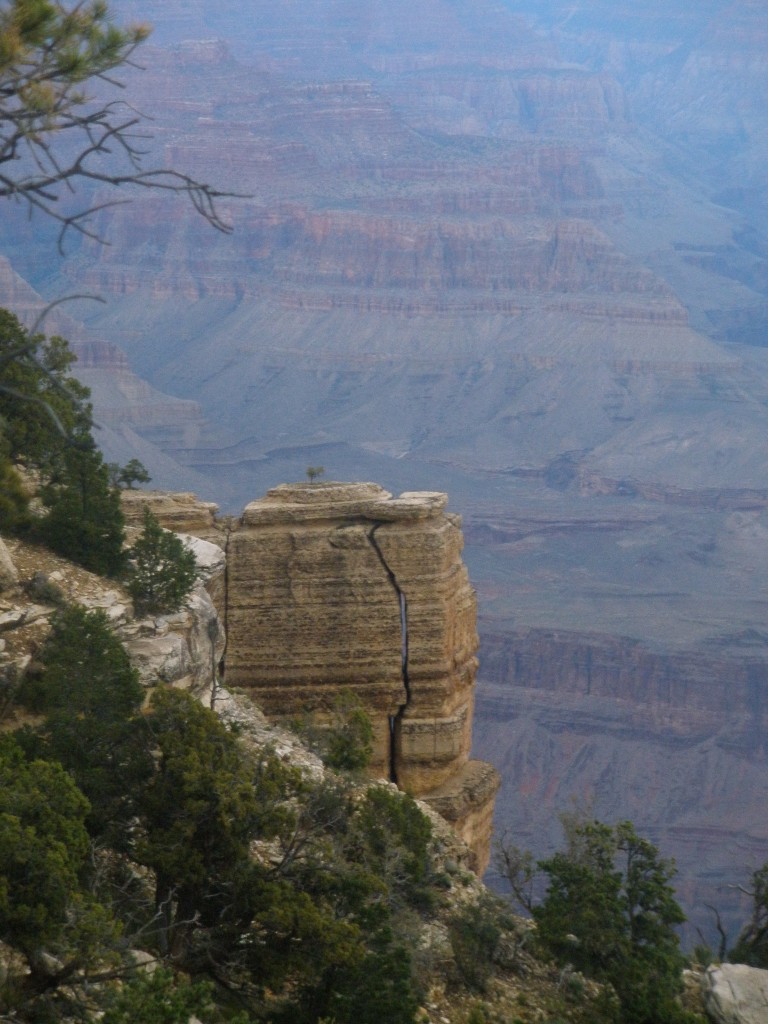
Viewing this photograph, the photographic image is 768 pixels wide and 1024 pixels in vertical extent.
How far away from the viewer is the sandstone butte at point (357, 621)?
18.4 meters

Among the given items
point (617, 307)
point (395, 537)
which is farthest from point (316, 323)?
point (395, 537)

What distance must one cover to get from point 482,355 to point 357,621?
112 metres

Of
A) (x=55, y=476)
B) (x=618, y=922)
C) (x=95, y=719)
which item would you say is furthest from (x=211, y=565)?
(x=618, y=922)

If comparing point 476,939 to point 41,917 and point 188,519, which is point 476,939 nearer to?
point 41,917

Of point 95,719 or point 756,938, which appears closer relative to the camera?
point 95,719

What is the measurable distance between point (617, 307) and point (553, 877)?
117680 mm

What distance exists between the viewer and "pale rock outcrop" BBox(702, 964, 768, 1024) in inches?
491

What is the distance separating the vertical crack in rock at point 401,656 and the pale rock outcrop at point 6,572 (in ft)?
18.2

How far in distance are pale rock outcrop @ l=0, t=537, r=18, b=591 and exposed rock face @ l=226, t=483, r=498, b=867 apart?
486cm

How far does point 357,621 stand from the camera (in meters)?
18.5

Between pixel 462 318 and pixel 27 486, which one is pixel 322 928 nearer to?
pixel 27 486

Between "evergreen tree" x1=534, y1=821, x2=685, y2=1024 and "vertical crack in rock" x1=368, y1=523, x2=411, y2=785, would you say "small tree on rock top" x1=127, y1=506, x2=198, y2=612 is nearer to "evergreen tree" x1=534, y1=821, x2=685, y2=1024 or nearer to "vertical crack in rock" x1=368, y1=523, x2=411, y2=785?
"vertical crack in rock" x1=368, y1=523, x2=411, y2=785

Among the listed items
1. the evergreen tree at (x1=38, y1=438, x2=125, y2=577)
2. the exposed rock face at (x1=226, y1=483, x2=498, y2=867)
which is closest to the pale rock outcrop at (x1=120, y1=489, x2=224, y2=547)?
the exposed rock face at (x1=226, y1=483, x2=498, y2=867)

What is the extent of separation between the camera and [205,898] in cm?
1101
